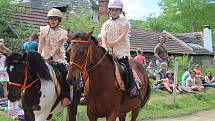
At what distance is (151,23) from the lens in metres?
68.2

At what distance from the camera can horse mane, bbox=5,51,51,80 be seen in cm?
750

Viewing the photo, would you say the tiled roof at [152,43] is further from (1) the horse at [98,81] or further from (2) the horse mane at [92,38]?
(1) the horse at [98,81]

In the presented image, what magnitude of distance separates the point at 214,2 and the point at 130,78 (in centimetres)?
7147

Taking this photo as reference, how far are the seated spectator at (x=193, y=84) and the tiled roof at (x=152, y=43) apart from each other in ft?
46.7

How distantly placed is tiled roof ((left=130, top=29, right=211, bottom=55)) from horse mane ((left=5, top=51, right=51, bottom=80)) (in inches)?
1031

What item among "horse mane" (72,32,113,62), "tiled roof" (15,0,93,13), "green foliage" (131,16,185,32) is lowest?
"green foliage" (131,16,185,32)

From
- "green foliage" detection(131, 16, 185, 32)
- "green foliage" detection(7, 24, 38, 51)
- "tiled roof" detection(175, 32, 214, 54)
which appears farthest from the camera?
"green foliage" detection(131, 16, 185, 32)

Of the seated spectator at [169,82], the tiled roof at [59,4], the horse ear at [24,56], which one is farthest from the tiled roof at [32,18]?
the horse ear at [24,56]

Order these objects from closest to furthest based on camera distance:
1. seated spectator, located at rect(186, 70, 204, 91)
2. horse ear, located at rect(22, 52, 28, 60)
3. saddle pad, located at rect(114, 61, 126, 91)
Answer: horse ear, located at rect(22, 52, 28, 60) → saddle pad, located at rect(114, 61, 126, 91) → seated spectator, located at rect(186, 70, 204, 91)

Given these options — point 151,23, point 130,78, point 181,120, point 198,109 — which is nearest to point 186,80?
point 198,109

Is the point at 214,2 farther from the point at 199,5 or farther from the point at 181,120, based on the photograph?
the point at 181,120

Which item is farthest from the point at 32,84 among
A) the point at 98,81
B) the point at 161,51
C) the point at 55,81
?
the point at 161,51

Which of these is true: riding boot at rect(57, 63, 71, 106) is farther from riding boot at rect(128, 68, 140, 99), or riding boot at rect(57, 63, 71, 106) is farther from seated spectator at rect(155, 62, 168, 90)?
seated spectator at rect(155, 62, 168, 90)

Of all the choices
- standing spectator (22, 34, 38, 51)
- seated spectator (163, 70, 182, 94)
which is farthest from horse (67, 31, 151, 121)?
seated spectator (163, 70, 182, 94)
